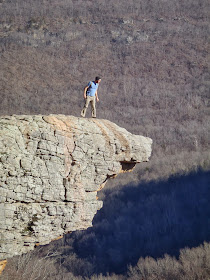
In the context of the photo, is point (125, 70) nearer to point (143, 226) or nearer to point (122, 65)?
point (122, 65)

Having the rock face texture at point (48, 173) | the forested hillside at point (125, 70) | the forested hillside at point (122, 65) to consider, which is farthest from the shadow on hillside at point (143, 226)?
the rock face texture at point (48, 173)

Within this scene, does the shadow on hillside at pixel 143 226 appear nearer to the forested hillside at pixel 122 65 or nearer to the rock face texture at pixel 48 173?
the forested hillside at pixel 122 65

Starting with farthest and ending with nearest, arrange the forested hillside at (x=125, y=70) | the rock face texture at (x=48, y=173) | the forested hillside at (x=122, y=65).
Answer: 1. the forested hillside at (x=122, y=65)
2. the forested hillside at (x=125, y=70)
3. the rock face texture at (x=48, y=173)

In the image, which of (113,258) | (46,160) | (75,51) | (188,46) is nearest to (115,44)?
(75,51)

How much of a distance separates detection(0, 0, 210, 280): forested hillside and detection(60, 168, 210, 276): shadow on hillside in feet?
0.84

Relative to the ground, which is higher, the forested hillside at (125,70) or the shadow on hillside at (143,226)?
the forested hillside at (125,70)

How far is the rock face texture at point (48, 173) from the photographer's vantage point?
1245 cm

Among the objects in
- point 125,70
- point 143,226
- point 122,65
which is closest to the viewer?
point 143,226

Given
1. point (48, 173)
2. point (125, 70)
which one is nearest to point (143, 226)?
point (48, 173)

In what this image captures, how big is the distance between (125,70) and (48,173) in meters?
55.9

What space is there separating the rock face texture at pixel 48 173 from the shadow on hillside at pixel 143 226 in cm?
2103

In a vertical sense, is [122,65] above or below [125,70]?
above

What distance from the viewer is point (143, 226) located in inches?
1548

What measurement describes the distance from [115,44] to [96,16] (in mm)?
9333
